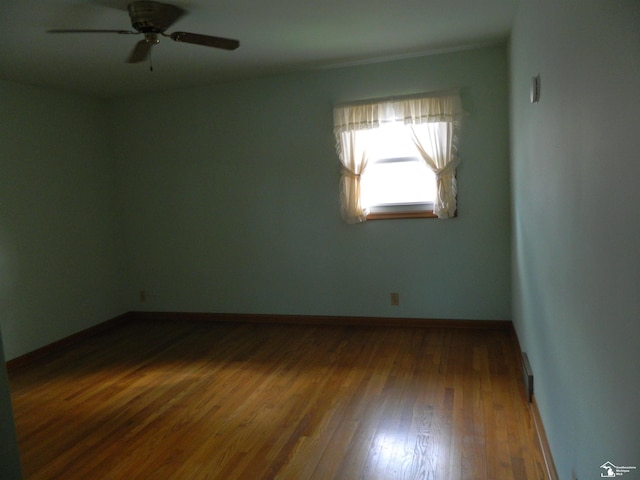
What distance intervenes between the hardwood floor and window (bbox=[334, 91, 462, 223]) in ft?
3.77

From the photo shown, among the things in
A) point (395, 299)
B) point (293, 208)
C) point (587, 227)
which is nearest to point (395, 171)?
point (293, 208)

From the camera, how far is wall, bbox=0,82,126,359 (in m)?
3.77

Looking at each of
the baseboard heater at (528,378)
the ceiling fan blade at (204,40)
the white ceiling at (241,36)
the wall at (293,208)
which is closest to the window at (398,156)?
the wall at (293,208)

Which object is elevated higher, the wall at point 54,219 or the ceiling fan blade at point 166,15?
the ceiling fan blade at point 166,15

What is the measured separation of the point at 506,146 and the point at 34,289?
14.1ft

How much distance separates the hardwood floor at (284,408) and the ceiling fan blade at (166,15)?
7.77 feet

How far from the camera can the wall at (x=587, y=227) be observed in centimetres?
89

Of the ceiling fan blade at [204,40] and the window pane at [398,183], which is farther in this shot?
the window pane at [398,183]

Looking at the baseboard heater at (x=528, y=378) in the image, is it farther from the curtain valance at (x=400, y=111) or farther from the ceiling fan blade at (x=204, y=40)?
the ceiling fan blade at (x=204, y=40)

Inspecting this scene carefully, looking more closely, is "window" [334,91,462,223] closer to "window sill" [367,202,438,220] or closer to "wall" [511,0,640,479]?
"window sill" [367,202,438,220]

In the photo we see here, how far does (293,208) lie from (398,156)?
1117 millimetres

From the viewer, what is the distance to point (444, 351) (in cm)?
348

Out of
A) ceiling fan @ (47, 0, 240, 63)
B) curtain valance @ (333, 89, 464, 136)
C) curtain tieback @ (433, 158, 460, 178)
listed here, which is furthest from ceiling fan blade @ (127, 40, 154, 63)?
curtain tieback @ (433, 158, 460, 178)

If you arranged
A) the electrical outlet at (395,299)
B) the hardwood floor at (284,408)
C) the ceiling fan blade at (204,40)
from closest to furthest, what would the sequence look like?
the hardwood floor at (284,408) < the ceiling fan blade at (204,40) < the electrical outlet at (395,299)
